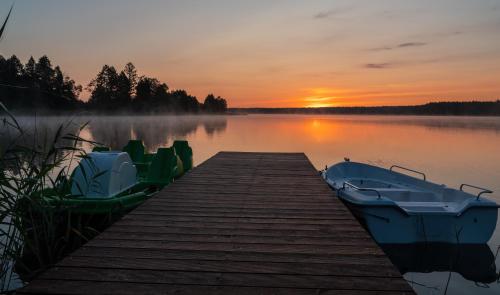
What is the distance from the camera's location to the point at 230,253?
3.34m

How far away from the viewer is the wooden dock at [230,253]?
2688 millimetres

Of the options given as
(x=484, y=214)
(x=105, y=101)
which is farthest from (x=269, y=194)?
(x=105, y=101)

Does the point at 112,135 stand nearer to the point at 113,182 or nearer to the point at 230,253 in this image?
the point at 113,182

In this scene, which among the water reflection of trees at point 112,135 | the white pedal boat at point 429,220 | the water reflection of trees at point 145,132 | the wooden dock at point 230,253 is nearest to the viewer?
the wooden dock at point 230,253

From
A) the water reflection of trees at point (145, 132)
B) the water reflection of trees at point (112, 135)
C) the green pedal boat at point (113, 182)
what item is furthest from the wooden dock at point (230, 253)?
the water reflection of trees at point (112, 135)

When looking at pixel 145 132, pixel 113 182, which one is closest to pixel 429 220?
pixel 113 182

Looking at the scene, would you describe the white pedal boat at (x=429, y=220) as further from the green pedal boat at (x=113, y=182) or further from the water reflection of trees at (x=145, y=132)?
the water reflection of trees at (x=145, y=132)

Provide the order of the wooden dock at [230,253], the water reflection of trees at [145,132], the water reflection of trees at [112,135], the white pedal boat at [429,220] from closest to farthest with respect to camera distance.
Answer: the wooden dock at [230,253] < the white pedal boat at [429,220] < the water reflection of trees at [112,135] < the water reflection of trees at [145,132]

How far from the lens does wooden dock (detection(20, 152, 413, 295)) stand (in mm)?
2688

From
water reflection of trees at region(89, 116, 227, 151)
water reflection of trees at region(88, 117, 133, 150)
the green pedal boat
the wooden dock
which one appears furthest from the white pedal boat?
water reflection of trees at region(88, 117, 133, 150)

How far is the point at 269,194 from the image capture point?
19.9 feet

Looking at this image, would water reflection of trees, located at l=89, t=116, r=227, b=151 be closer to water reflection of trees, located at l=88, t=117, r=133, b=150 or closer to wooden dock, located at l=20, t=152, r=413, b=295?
water reflection of trees, located at l=88, t=117, r=133, b=150

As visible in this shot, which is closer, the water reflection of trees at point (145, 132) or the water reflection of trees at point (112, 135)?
the water reflection of trees at point (112, 135)

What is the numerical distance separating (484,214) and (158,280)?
5.21 m
